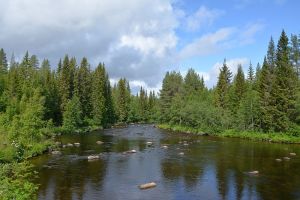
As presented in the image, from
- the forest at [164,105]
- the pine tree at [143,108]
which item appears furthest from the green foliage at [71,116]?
the pine tree at [143,108]

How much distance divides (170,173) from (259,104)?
46.3m

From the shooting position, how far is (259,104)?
265ft

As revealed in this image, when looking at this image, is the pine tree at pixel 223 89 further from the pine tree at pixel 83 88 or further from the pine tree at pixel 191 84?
the pine tree at pixel 83 88

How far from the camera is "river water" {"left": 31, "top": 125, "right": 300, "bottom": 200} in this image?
32500 mm

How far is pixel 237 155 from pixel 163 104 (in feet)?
224

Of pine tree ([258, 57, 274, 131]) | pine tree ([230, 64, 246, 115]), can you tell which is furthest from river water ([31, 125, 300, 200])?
pine tree ([230, 64, 246, 115])

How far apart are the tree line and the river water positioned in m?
16.3

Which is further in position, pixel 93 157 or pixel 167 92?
pixel 167 92

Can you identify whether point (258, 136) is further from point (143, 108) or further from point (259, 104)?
point (143, 108)

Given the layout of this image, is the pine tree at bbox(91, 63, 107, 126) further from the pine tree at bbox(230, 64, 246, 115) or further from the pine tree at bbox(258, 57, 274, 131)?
the pine tree at bbox(258, 57, 274, 131)

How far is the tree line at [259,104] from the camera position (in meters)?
74.3

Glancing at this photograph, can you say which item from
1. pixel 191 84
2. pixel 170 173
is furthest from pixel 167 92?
pixel 170 173

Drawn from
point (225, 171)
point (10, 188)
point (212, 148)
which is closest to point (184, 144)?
point (212, 148)

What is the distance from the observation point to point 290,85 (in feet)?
244
